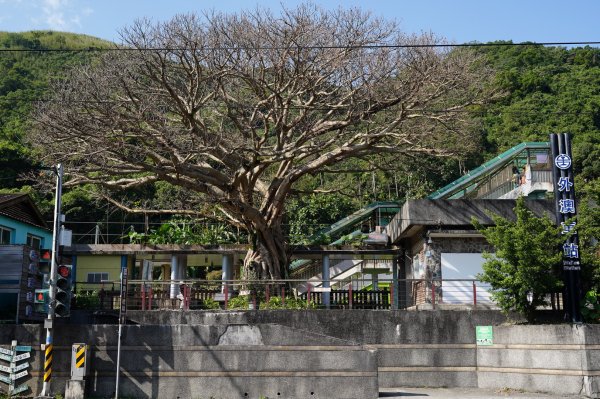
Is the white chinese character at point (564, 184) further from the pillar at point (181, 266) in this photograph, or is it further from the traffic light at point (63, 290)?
the pillar at point (181, 266)

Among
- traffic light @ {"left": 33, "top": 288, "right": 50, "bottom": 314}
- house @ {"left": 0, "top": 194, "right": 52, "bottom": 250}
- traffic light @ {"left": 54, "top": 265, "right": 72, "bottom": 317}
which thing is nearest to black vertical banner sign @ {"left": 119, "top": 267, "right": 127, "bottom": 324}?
traffic light @ {"left": 54, "top": 265, "right": 72, "bottom": 317}

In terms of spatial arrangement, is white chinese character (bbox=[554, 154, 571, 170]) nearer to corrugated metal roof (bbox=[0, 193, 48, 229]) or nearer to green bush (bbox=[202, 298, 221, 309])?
green bush (bbox=[202, 298, 221, 309])

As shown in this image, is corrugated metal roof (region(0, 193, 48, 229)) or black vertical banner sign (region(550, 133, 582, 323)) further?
corrugated metal roof (region(0, 193, 48, 229))

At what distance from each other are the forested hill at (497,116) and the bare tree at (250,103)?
491 inches

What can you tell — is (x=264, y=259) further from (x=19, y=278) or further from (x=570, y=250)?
(x=570, y=250)

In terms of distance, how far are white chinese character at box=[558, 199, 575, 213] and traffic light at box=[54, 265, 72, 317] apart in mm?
13803

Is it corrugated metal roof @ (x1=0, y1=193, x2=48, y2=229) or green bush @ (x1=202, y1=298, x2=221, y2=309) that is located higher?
→ corrugated metal roof @ (x1=0, y1=193, x2=48, y2=229)

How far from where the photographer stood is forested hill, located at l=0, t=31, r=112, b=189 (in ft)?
152

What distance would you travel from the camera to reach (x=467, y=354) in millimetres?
21594

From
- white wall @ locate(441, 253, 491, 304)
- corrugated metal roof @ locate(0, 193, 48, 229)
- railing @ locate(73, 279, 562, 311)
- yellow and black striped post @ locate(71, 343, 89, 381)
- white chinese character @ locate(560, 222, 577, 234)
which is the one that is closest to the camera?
yellow and black striped post @ locate(71, 343, 89, 381)

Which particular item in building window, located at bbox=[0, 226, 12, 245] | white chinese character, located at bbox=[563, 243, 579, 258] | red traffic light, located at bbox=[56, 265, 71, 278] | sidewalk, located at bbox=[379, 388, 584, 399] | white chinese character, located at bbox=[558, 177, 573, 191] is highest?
white chinese character, located at bbox=[558, 177, 573, 191]

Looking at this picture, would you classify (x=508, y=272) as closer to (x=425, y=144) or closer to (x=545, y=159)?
(x=425, y=144)

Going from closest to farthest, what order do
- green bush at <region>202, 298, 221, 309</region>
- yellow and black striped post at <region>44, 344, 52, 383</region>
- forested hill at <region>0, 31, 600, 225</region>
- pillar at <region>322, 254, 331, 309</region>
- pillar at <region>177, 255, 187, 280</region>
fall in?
yellow and black striped post at <region>44, 344, 52, 383</region>
green bush at <region>202, 298, 221, 309</region>
pillar at <region>322, 254, 331, 309</region>
pillar at <region>177, 255, 187, 280</region>
forested hill at <region>0, 31, 600, 225</region>

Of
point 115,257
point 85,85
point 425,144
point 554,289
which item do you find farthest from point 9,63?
point 554,289
